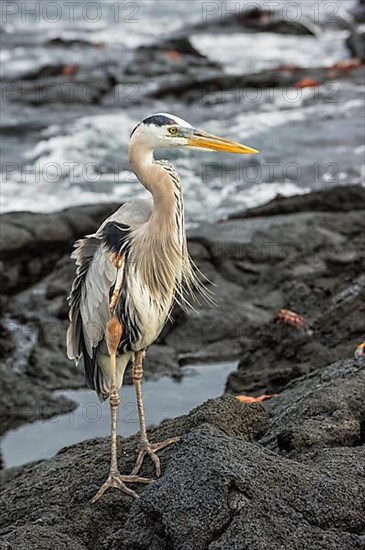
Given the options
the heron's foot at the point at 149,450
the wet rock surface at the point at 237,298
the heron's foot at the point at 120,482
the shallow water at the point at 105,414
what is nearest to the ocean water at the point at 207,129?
the wet rock surface at the point at 237,298

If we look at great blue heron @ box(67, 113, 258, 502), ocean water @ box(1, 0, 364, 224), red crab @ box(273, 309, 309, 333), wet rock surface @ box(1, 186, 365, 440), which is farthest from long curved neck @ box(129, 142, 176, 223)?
ocean water @ box(1, 0, 364, 224)

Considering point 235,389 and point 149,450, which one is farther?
point 235,389

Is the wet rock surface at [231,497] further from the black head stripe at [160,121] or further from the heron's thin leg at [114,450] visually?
the black head stripe at [160,121]

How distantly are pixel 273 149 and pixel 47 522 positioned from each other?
1504 cm

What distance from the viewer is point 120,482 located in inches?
202

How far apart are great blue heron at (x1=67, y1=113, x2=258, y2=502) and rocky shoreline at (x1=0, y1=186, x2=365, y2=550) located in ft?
1.90

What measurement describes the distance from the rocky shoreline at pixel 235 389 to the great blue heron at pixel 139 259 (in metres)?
0.58

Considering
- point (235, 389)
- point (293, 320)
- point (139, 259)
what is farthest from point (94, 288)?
point (293, 320)

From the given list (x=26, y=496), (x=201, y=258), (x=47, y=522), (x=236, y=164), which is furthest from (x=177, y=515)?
(x=236, y=164)

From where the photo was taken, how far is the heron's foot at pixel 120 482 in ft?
16.6

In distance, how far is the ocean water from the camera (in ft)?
54.6

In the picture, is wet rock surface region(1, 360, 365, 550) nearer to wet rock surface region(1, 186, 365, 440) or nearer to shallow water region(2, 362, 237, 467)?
wet rock surface region(1, 186, 365, 440)

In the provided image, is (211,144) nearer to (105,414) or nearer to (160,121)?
(160,121)

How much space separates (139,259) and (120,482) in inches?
51.0
